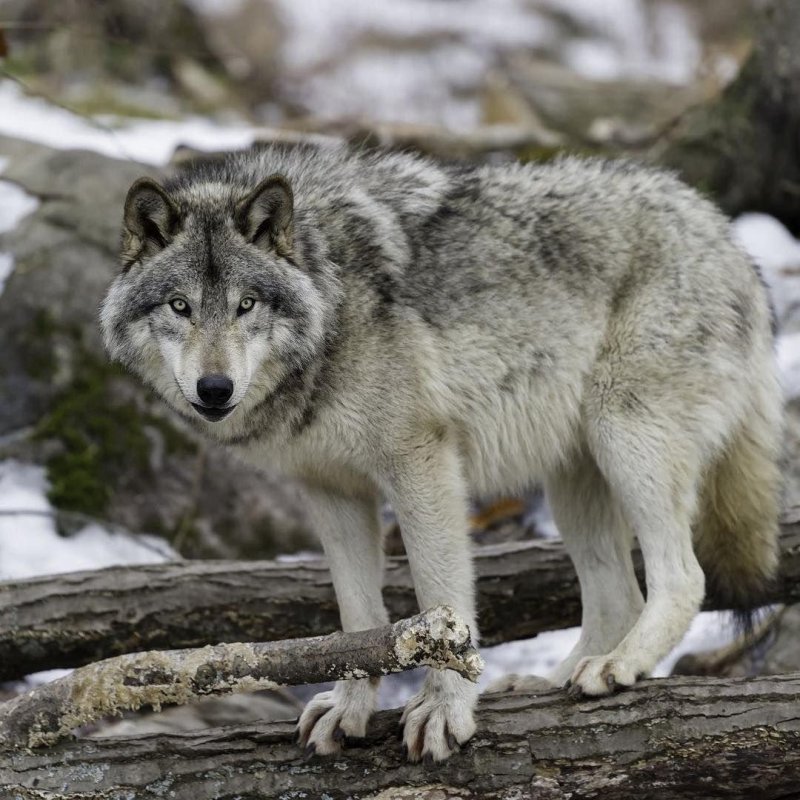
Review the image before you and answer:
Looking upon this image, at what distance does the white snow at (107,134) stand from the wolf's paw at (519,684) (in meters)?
6.30

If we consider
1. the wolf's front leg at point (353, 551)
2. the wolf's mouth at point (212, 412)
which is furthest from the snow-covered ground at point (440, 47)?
the wolf's mouth at point (212, 412)

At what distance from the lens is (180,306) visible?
158 inches

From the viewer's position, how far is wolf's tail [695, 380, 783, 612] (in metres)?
4.87

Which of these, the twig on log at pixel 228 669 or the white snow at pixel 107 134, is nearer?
the twig on log at pixel 228 669

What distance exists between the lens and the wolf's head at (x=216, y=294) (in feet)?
12.9

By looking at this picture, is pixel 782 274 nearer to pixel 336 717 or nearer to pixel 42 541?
pixel 42 541

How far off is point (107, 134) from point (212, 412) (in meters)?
6.66

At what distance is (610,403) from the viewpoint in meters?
4.60

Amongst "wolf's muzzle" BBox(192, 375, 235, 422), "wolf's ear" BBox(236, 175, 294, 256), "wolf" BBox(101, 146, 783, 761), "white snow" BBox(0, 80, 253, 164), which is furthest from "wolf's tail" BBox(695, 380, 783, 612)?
"white snow" BBox(0, 80, 253, 164)

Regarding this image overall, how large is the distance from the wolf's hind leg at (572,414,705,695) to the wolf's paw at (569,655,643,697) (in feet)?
0.98

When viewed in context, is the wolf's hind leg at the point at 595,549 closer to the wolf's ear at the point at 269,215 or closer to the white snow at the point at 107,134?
the wolf's ear at the point at 269,215

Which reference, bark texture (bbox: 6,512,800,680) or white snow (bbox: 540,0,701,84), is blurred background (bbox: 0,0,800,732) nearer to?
white snow (bbox: 540,0,701,84)

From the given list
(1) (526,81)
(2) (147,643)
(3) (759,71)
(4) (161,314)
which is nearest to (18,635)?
(2) (147,643)

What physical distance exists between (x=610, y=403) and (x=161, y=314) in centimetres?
185
